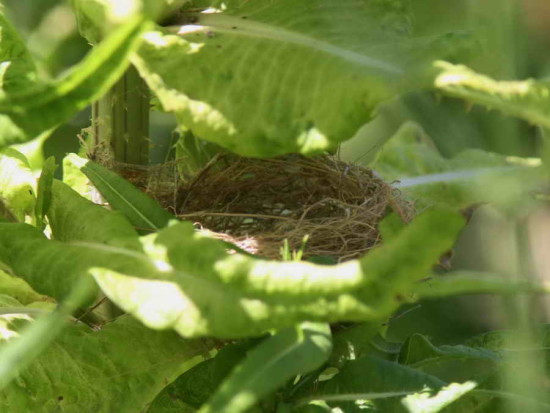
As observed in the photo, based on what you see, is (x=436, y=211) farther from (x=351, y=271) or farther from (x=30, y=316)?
(x=30, y=316)

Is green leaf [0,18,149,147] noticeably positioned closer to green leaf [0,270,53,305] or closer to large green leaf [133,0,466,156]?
large green leaf [133,0,466,156]

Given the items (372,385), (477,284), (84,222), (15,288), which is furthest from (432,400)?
(15,288)

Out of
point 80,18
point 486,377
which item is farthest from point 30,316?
point 486,377

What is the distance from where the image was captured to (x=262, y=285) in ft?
1.33

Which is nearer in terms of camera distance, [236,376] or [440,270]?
[236,376]

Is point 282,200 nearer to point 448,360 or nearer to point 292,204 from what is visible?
point 292,204

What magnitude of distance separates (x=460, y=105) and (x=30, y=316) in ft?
1.11

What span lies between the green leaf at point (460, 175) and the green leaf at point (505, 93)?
3 cm

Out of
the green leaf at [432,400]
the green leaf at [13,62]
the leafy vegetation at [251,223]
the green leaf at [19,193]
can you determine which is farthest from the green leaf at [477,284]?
the green leaf at [19,193]

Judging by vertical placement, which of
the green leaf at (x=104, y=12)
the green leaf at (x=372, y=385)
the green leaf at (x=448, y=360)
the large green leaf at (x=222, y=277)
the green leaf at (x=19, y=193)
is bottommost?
the green leaf at (x=448, y=360)

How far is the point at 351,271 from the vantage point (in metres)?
0.39

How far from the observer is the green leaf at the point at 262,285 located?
0.39 metres

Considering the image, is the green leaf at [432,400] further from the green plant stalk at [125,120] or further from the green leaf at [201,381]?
the green plant stalk at [125,120]

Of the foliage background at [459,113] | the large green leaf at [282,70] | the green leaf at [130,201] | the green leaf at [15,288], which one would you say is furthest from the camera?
the green leaf at [15,288]
